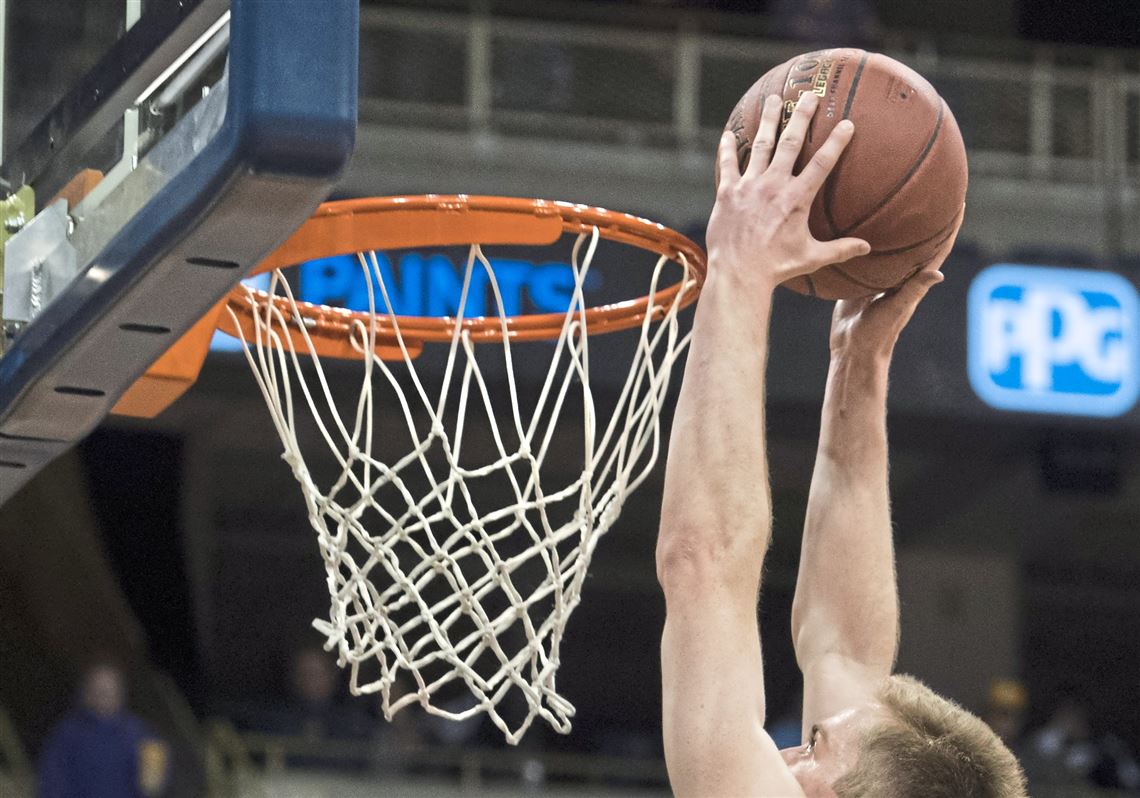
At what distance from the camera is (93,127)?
2.26 metres

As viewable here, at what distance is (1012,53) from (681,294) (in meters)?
7.85

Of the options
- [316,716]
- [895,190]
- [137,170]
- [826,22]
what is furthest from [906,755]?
[826,22]

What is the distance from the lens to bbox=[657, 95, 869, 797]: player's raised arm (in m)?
2.07

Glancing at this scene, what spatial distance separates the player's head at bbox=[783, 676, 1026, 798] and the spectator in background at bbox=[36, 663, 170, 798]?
5883mm

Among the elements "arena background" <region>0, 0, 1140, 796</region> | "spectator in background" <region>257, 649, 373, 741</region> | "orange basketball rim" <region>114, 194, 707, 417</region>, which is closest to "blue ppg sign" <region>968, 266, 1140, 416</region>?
"arena background" <region>0, 0, 1140, 796</region>

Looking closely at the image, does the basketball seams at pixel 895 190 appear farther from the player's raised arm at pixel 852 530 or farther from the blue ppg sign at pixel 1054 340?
the blue ppg sign at pixel 1054 340

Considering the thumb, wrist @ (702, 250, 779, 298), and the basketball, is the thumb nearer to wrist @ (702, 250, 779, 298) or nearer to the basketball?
the basketball

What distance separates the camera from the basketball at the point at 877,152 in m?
2.40

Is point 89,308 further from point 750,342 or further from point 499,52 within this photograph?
point 499,52

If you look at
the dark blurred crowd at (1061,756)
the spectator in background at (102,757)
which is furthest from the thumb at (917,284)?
the dark blurred crowd at (1061,756)

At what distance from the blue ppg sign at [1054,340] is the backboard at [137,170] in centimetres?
677

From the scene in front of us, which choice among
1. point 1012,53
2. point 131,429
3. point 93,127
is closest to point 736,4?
point 1012,53

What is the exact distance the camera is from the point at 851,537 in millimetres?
2775

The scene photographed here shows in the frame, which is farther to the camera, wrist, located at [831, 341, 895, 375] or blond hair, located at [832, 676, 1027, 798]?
wrist, located at [831, 341, 895, 375]
